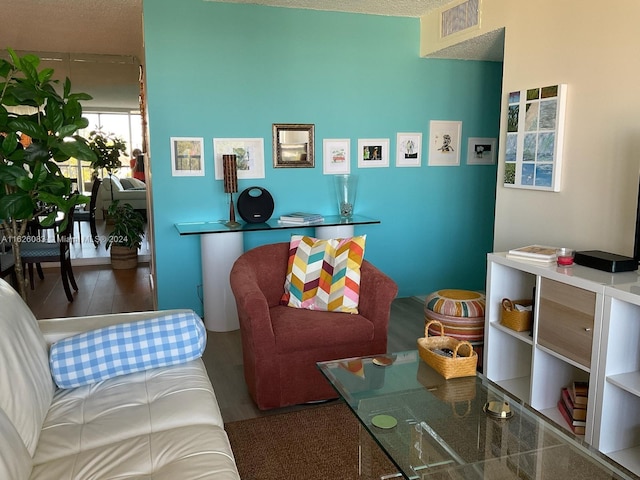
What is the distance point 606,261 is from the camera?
235 cm

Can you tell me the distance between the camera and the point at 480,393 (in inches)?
78.5

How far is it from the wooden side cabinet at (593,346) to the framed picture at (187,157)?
7.72 feet

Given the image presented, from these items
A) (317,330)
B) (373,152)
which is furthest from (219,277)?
(373,152)

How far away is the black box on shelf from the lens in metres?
2.33

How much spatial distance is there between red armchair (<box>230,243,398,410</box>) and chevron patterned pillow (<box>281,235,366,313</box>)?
6cm

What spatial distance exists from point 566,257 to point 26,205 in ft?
8.27

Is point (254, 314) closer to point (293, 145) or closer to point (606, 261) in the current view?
point (606, 261)

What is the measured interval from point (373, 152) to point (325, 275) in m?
1.82

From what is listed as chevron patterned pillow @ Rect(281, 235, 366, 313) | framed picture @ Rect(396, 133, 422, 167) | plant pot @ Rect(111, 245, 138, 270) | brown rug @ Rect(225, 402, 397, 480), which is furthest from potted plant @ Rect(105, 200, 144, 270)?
brown rug @ Rect(225, 402, 397, 480)

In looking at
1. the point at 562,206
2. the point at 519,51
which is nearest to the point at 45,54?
the point at 519,51

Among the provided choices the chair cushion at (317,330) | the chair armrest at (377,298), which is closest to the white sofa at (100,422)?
the chair cushion at (317,330)

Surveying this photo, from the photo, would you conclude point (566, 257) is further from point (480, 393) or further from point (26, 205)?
point (26, 205)

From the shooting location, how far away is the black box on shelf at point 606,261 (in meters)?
2.33

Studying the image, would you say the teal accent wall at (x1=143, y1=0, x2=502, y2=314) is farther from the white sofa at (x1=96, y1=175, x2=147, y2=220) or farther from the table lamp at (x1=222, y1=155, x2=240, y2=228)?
the white sofa at (x1=96, y1=175, x2=147, y2=220)
